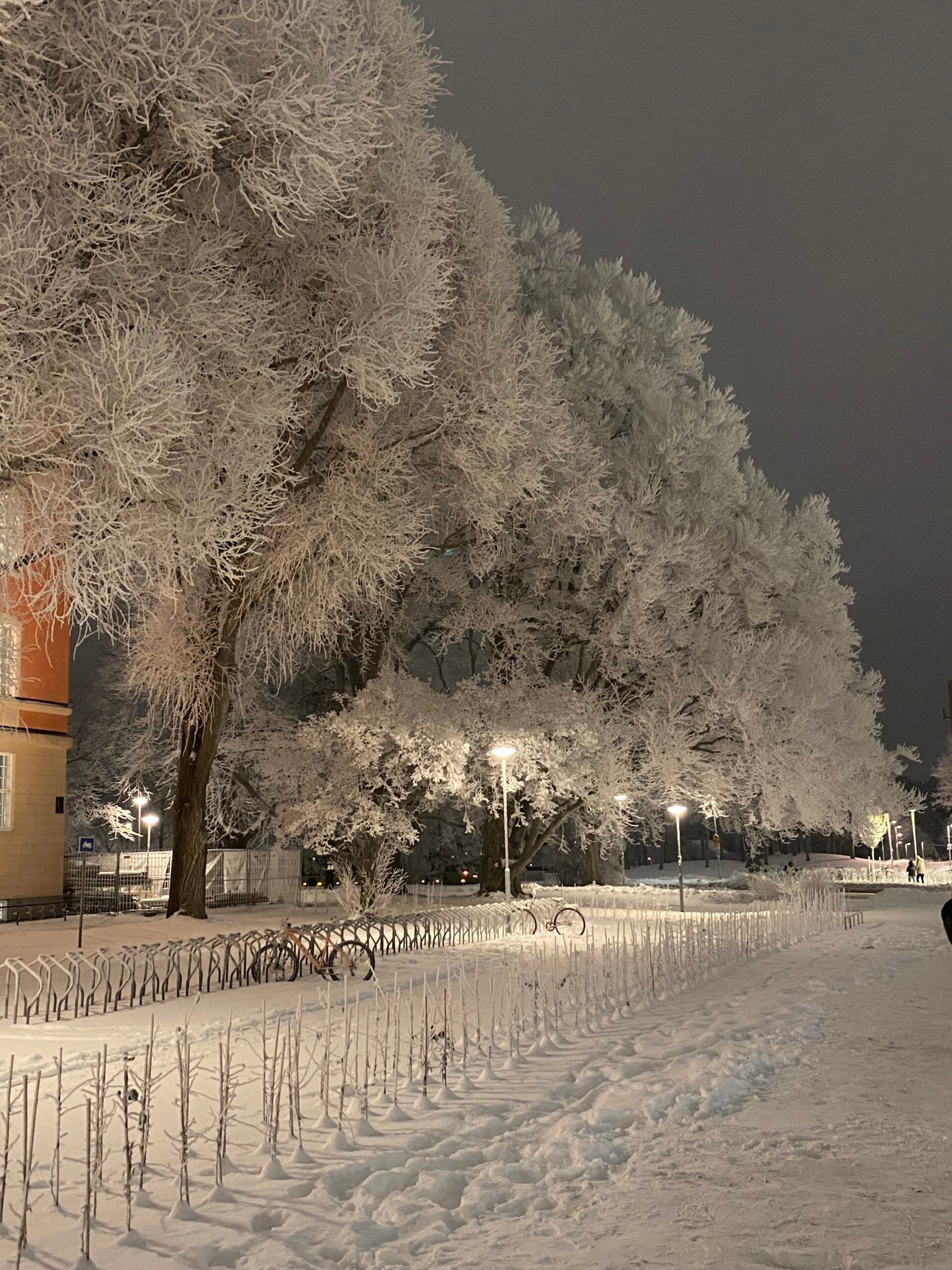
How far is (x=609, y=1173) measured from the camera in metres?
5.62

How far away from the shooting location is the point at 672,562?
2659 cm

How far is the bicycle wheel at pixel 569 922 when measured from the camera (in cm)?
1933

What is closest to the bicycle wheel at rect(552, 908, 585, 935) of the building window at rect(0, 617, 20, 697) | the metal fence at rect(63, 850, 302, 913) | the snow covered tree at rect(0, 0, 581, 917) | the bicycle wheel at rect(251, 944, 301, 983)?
the bicycle wheel at rect(251, 944, 301, 983)

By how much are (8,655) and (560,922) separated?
39.5 feet

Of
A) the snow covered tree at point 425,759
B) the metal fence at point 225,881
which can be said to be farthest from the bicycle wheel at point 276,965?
the metal fence at point 225,881

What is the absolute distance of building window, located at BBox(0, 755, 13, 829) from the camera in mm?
24391

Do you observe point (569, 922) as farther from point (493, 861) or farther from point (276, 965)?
point (276, 965)

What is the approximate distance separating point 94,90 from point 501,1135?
35.6ft

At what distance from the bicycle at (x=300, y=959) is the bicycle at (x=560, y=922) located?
5.64m

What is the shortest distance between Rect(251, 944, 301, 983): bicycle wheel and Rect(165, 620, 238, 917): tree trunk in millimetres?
6347

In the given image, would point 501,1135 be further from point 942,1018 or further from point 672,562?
point 672,562

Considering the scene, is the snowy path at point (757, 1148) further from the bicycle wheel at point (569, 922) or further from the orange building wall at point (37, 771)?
the orange building wall at point (37, 771)

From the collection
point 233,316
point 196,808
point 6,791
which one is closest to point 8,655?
point 196,808

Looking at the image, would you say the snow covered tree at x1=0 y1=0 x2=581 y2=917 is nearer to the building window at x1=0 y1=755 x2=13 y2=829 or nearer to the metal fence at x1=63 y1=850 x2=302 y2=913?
the building window at x1=0 y1=755 x2=13 y2=829
